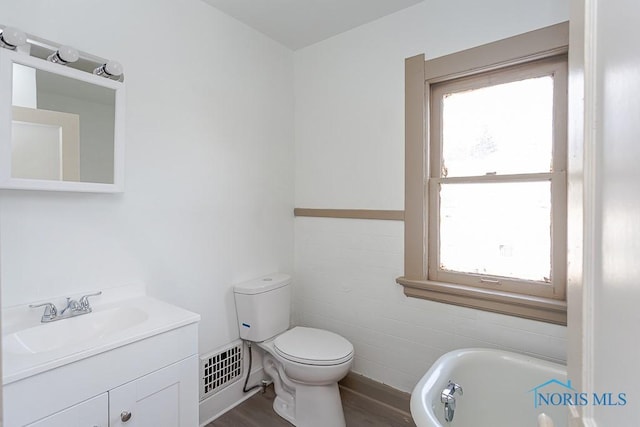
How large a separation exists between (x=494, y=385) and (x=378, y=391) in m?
0.80

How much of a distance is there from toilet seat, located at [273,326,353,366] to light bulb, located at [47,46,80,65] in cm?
180

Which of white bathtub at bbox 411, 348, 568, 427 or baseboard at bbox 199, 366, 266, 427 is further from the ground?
white bathtub at bbox 411, 348, 568, 427

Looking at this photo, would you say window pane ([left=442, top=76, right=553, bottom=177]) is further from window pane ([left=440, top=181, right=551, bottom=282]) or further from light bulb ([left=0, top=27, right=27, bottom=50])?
light bulb ([left=0, top=27, right=27, bottom=50])

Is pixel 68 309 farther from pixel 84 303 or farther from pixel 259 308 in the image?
pixel 259 308

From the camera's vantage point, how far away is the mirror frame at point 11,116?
1.16 m

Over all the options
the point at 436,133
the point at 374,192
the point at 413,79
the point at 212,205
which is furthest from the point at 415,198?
the point at 212,205

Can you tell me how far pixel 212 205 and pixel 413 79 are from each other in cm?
153

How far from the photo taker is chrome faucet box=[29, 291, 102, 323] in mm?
1288

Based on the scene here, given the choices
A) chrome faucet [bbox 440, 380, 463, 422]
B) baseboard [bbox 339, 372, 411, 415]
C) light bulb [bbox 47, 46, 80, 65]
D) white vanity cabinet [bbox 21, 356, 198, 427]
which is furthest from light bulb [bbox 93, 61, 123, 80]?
baseboard [bbox 339, 372, 411, 415]

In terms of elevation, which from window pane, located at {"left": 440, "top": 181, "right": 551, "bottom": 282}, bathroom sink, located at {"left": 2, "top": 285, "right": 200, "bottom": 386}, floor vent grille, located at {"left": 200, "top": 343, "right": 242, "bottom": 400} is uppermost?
window pane, located at {"left": 440, "top": 181, "right": 551, "bottom": 282}

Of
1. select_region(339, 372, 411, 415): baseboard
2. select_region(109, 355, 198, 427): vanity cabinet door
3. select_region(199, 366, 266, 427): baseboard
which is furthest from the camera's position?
select_region(339, 372, 411, 415): baseboard

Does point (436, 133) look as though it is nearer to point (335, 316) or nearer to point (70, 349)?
point (335, 316)

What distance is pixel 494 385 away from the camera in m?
1.59

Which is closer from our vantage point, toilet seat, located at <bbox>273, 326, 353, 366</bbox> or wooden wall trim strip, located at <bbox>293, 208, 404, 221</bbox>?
toilet seat, located at <bbox>273, 326, 353, 366</bbox>
